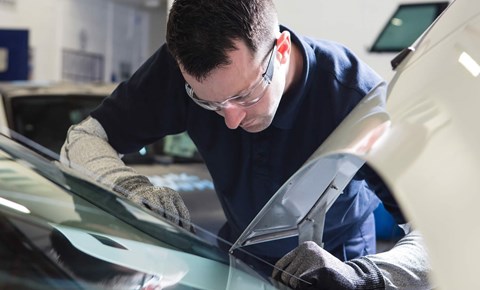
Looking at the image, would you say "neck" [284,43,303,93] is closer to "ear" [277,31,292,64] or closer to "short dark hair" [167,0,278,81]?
"ear" [277,31,292,64]

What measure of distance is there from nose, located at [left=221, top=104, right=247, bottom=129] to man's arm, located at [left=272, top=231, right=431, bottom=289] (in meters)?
0.30

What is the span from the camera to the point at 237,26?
1086mm

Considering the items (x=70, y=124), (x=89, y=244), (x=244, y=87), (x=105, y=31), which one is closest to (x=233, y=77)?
(x=244, y=87)

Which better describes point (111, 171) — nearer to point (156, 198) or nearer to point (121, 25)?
point (156, 198)

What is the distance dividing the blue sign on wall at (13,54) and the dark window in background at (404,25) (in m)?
2.87

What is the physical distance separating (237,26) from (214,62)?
0.07 meters

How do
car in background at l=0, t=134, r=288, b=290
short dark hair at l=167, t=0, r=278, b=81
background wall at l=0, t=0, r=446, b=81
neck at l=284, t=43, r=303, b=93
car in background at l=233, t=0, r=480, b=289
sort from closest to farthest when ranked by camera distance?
car in background at l=233, t=0, r=480, b=289
car in background at l=0, t=134, r=288, b=290
short dark hair at l=167, t=0, r=278, b=81
neck at l=284, t=43, r=303, b=93
background wall at l=0, t=0, r=446, b=81

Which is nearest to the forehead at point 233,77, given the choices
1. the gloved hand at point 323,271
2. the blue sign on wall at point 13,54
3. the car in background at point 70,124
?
the gloved hand at point 323,271

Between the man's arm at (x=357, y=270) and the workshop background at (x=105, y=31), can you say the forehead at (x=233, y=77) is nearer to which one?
the man's arm at (x=357, y=270)

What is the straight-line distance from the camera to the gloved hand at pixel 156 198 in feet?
3.56

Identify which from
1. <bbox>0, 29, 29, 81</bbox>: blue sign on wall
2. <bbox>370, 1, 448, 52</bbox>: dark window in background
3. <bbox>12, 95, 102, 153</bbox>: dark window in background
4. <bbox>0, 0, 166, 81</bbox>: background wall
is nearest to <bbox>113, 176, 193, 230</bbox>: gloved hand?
<bbox>12, 95, 102, 153</bbox>: dark window in background

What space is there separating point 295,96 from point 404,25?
8.02 feet

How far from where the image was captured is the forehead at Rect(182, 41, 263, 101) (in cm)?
110

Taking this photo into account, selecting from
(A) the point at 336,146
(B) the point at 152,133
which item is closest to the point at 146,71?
(B) the point at 152,133
